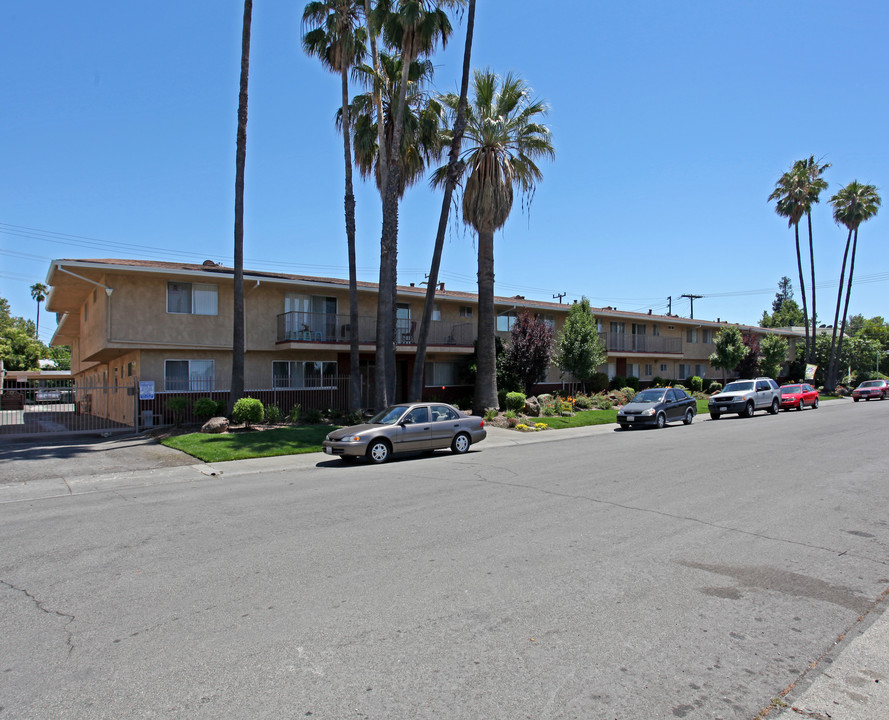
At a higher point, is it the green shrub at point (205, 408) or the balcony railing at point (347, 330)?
the balcony railing at point (347, 330)

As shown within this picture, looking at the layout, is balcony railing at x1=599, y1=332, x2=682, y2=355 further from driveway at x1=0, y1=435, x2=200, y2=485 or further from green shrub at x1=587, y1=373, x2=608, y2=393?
driveway at x1=0, y1=435, x2=200, y2=485

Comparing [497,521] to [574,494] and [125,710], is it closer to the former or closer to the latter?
[574,494]

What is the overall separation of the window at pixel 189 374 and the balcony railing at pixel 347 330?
2.98 meters

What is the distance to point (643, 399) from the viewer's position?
2397 centimetres

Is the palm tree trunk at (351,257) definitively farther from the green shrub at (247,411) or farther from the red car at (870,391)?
the red car at (870,391)

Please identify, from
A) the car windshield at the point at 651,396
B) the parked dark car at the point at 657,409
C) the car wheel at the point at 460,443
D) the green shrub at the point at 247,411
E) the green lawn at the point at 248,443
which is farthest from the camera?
the car windshield at the point at 651,396

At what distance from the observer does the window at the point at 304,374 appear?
24.3 metres

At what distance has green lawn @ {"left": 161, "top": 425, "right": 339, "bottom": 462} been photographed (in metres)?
15.2

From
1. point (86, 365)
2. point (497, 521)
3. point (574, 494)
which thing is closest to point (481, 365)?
point (574, 494)

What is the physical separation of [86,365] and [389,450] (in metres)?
27.5

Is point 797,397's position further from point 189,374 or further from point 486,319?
point 189,374

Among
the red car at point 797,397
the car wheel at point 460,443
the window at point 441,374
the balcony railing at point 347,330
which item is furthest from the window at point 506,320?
the car wheel at point 460,443

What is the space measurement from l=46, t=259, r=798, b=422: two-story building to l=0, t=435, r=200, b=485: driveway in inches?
171

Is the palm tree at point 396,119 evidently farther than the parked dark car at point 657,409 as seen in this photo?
No
